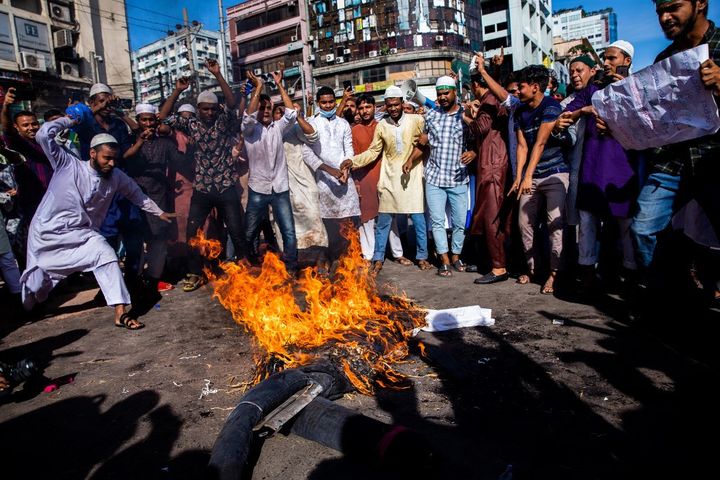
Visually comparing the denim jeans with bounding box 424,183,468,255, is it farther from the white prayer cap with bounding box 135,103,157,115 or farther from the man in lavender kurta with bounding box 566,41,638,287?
the white prayer cap with bounding box 135,103,157,115

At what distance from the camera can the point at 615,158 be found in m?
4.50

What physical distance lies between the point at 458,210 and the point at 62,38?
113ft

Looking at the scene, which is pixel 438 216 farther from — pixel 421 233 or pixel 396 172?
pixel 396 172

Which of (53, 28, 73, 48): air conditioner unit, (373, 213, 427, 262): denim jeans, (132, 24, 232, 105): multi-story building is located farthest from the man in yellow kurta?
(132, 24, 232, 105): multi-story building

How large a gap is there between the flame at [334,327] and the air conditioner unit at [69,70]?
32935 millimetres

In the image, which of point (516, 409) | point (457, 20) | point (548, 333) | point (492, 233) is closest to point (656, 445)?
point (516, 409)

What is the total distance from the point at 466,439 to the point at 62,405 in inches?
115

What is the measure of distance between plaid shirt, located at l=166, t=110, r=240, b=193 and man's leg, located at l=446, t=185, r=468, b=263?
3248mm

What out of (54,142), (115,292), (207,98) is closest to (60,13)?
(207,98)

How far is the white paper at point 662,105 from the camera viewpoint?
3027 mm

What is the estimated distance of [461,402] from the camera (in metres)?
Result: 2.88

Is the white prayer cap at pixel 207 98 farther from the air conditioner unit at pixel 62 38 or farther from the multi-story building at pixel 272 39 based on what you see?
the multi-story building at pixel 272 39

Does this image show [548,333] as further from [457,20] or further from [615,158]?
[457,20]

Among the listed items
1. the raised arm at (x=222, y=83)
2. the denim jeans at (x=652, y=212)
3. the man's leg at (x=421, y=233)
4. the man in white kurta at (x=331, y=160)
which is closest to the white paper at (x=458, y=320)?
the denim jeans at (x=652, y=212)
